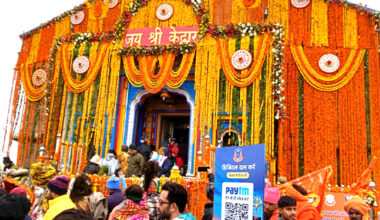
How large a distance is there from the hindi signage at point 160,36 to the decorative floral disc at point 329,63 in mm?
3980

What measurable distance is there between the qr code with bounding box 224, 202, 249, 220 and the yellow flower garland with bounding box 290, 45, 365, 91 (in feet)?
30.0

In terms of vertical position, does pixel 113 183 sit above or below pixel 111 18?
below

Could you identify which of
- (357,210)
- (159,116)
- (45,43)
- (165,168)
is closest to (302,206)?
(357,210)

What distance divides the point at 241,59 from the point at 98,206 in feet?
25.0

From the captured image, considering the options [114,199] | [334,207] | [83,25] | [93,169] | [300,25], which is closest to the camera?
[114,199]

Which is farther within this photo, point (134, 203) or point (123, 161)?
point (123, 161)

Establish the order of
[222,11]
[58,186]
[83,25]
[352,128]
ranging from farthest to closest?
[83,25] → [222,11] → [352,128] → [58,186]

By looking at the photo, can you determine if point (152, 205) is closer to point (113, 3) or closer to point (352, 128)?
point (352, 128)

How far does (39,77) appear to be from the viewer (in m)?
14.4

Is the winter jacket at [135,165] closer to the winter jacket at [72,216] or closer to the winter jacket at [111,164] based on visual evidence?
the winter jacket at [111,164]

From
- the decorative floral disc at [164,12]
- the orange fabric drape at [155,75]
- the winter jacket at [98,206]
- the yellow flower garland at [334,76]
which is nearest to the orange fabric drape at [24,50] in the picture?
the orange fabric drape at [155,75]

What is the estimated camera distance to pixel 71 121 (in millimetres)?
12562

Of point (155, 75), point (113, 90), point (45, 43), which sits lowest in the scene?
point (113, 90)

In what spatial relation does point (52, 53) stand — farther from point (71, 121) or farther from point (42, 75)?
point (71, 121)
